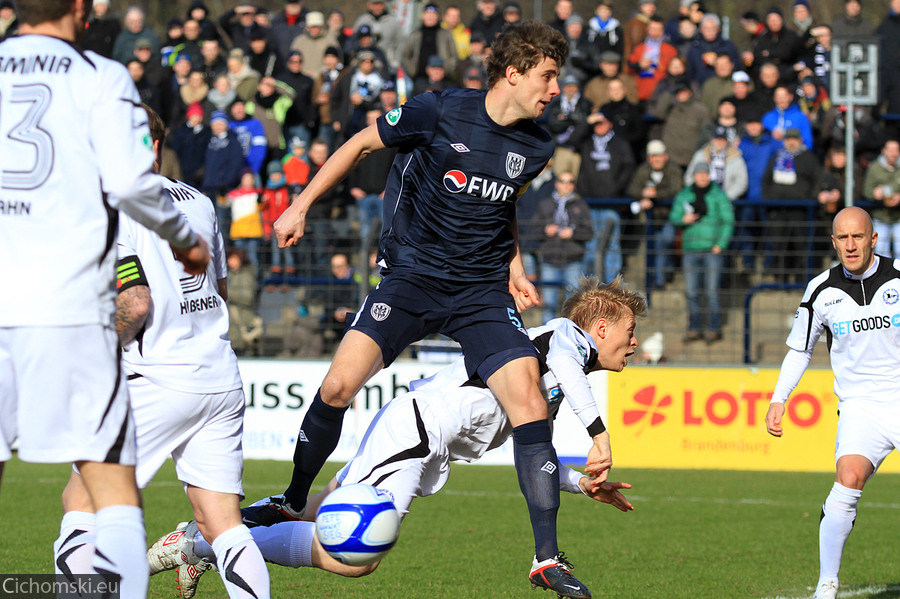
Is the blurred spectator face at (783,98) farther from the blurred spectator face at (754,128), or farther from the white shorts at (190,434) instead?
the white shorts at (190,434)

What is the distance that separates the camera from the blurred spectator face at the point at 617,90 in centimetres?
1516

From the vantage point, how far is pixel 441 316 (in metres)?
5.60

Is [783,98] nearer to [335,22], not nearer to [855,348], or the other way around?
[335,22]

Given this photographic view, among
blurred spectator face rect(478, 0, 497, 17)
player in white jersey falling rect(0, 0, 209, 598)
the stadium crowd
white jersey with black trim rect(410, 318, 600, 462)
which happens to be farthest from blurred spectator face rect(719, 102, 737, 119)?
player in white jersey falling rect(0, 0, 209, 598)

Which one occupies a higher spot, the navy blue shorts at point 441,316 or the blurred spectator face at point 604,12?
the blurred spectator face at point 604,12

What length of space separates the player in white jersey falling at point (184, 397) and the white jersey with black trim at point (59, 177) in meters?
0.81

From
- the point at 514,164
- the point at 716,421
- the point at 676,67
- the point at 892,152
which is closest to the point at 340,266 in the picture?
the point at 716,421

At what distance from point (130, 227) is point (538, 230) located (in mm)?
10011

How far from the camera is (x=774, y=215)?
1459 cm

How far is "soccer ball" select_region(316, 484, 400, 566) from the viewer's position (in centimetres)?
448

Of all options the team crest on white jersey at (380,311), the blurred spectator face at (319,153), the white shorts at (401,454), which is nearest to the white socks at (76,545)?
the white shorts at (401,454)

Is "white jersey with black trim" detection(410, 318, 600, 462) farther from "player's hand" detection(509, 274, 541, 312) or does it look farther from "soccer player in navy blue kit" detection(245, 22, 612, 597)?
"player's hand" detection(509, 274, 541, 312)

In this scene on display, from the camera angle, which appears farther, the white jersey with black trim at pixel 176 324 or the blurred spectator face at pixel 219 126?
the blurred spectator face at pixel 219 126

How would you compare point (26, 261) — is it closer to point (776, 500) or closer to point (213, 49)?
point (776, 500)
